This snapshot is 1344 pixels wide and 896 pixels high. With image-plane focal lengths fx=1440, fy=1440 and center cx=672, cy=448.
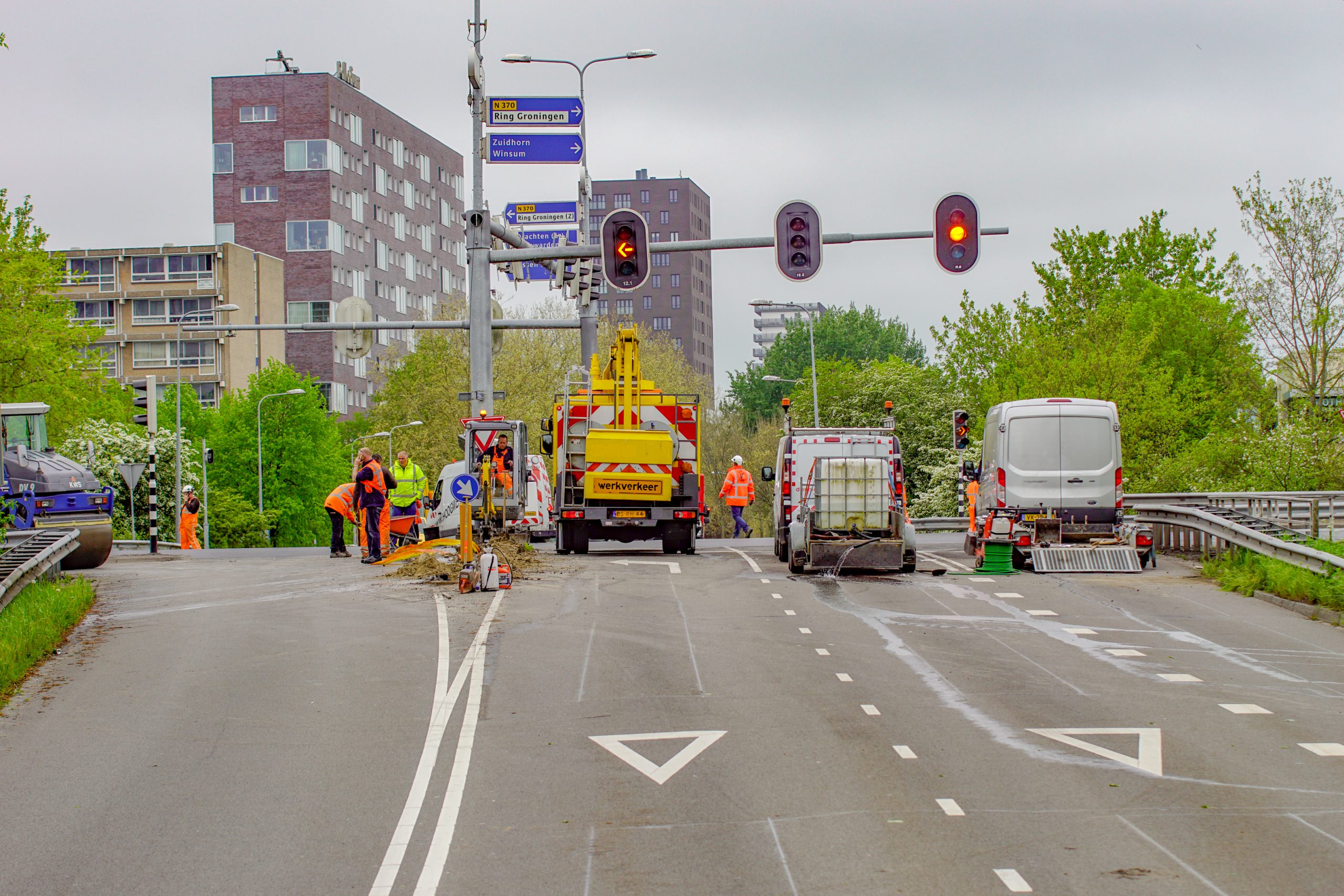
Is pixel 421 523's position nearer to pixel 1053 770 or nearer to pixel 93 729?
pixel 93 729

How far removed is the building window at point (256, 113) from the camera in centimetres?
8250

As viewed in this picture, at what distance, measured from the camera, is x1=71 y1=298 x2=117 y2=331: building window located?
81.3 m

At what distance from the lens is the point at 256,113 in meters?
82.8

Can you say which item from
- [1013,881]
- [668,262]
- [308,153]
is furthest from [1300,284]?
[668,262]

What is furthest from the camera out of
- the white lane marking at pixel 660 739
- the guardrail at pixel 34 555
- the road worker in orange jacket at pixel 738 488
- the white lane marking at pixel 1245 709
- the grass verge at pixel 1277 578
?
the road worker in orange jacket at pixel 738 488

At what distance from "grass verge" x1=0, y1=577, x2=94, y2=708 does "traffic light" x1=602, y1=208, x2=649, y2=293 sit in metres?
8.01

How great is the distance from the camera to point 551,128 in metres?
23.5

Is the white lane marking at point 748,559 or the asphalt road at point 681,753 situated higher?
the white lane marking at point 748,559

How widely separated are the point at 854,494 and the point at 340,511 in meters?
8.54

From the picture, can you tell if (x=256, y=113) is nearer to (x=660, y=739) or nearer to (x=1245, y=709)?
(x=660, y=739)

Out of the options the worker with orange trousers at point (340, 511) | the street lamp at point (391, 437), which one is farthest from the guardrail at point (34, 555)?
the street lamp at point (391, 437)

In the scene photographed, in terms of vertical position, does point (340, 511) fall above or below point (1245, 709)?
above

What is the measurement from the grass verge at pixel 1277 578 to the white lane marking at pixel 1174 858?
9.32 metres

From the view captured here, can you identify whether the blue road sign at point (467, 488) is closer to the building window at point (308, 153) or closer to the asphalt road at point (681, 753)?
the asphalt road at point (681, 753)
